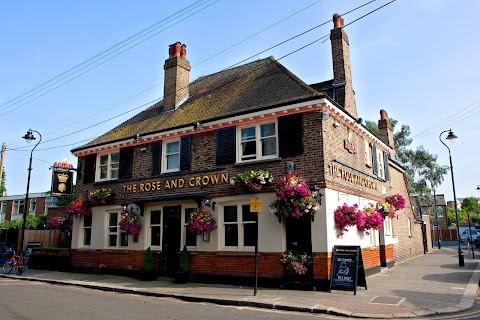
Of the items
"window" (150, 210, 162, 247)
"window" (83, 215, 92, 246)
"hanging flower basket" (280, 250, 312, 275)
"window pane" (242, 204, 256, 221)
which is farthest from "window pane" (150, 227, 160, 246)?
"hanging flower basket" (280, 250, 312, 275)

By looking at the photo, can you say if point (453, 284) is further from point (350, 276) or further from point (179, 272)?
point (179, 272)

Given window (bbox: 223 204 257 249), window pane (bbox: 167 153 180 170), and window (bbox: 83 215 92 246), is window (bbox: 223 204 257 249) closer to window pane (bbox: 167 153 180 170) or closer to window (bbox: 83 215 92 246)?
window pane (bbox: 167 153 180 170)

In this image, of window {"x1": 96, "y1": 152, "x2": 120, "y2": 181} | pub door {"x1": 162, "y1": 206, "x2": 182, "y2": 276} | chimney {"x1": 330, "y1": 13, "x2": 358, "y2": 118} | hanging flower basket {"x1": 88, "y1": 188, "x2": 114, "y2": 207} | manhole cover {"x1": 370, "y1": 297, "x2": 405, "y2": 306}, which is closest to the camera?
manhole cover {"x1": 370, "y1": 297, "x2": 405, "y2": 306}

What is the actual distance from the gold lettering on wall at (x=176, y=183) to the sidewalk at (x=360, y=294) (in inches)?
149

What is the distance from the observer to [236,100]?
52.3 ft

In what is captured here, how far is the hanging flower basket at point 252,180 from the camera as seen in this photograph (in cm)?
1298

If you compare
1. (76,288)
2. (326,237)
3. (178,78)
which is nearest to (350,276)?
(326,237)

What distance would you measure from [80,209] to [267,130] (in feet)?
34.8

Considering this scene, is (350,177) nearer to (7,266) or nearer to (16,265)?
(16,265)

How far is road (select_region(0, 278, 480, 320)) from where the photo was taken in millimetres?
8359

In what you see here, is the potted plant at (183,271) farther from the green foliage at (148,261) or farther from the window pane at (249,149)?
the window pane at (249,149)

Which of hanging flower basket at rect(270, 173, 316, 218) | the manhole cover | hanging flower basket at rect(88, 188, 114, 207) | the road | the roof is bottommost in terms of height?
the road

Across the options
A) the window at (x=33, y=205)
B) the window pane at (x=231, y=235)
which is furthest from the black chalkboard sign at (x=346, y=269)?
the window at (x=33, y=205)

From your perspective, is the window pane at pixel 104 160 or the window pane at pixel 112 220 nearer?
the window pane at pixel 112 220
